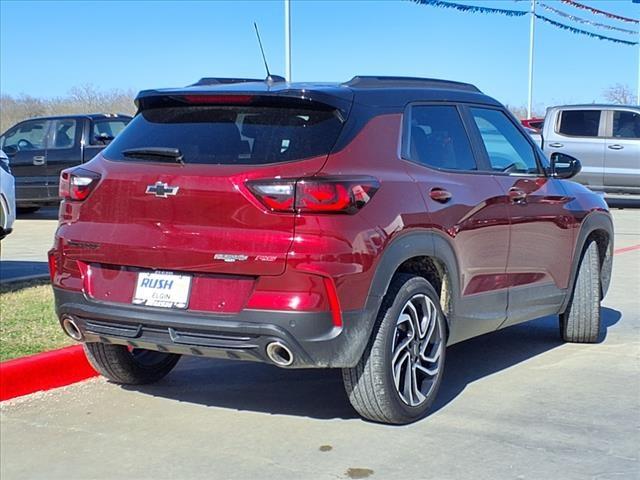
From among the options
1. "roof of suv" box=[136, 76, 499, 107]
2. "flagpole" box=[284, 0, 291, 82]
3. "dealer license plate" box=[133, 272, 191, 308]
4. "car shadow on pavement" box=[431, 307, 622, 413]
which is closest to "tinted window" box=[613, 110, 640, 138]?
"flagpole" box=[284, 0, 291, 82]

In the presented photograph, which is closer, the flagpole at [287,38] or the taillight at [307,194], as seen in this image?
the taillight at [307,194]

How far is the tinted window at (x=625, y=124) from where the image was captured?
17.6 metres

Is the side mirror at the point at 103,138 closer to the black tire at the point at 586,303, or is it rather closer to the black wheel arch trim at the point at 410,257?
the black tire at the point at 586,303

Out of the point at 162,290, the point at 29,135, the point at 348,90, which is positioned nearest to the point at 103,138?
the point at 29,135

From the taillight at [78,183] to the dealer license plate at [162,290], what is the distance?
576mm

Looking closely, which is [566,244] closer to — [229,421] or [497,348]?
[497,348]

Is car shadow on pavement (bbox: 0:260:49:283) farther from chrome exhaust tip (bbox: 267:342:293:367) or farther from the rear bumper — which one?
chrome exhaust tip (bbox: 267:342:293:367)

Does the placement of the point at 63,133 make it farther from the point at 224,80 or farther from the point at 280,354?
the point at 280,354

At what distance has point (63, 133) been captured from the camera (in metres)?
15.9

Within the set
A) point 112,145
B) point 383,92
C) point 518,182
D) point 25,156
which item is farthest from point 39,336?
point 25,156

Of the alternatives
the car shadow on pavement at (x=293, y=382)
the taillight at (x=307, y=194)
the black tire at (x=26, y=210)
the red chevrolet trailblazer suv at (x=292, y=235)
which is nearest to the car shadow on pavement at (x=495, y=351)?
the car shadow on pavement at (x=293, y=382)

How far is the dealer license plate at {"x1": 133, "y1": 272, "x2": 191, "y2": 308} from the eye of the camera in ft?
14.0

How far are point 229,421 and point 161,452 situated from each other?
0.52 metres

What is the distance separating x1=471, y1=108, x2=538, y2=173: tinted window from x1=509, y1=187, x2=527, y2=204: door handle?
0.47ft
